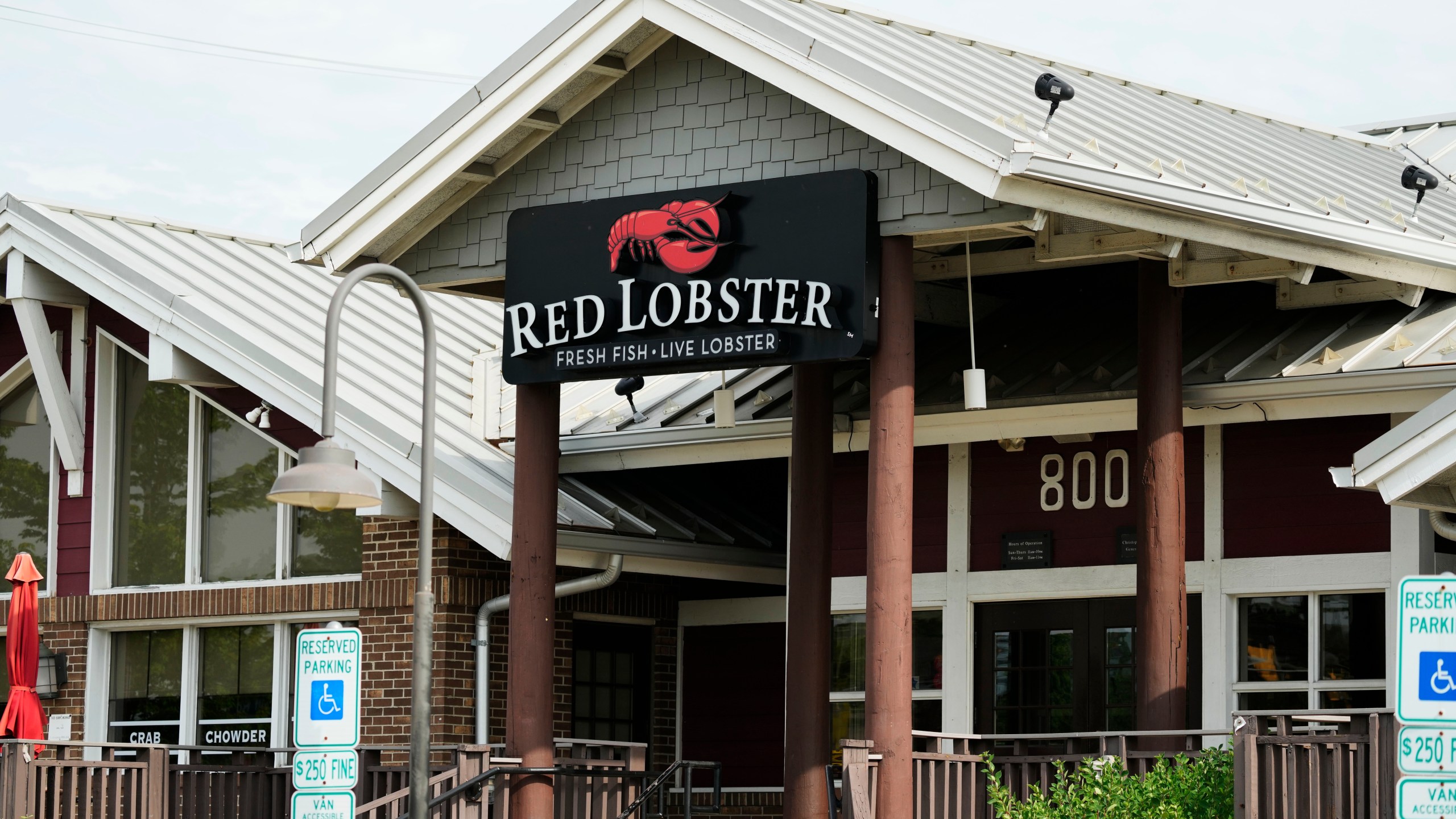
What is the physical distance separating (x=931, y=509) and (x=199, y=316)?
6.62 meters

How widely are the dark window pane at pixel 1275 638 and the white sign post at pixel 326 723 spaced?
21.9ft

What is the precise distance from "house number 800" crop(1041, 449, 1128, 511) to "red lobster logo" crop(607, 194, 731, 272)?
382 centimetres

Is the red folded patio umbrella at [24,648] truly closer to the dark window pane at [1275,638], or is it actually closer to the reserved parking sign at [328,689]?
the reserved parking sign at [328,689]

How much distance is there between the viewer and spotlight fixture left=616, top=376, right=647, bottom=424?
16.7 m

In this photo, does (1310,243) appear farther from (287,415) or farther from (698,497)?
(287,415)

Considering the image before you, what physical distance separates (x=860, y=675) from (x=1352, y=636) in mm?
4096

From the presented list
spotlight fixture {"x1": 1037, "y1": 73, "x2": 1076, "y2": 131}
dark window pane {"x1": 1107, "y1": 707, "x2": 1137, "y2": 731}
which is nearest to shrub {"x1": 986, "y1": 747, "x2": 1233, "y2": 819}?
dark window pane {"x1": 1107, "y1": 707, "x2": 1137, "y2": 731}

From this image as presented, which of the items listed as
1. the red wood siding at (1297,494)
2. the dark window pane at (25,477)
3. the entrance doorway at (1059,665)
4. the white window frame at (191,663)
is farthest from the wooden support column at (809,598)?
the dark window pane at (25,477)

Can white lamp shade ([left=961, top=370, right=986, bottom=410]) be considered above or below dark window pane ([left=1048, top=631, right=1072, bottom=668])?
above

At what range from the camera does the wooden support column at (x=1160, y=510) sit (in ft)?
42.3

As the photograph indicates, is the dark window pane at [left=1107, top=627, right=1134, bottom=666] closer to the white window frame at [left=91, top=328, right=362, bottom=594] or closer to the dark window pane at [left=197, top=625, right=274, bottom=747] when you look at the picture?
the white window frame at [left=91, top=328, right=362, bottom=594]

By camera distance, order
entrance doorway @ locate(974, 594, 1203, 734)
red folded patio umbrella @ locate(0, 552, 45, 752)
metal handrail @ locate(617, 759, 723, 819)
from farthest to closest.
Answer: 1. red folded patio umbrella @ locate(0, 552, 45, 752)
2. entrance doorway @ locate(974, 594, 1203, 734)
3. metal handrail @ locate(617, 759, 723, 819)

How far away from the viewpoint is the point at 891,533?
1232 centimetres

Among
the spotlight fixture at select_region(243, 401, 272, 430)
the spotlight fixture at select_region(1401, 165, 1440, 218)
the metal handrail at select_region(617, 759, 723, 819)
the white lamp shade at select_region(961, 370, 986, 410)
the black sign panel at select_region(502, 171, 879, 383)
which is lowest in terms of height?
the metal handrail at select_region(617, 759, 723, 819)
